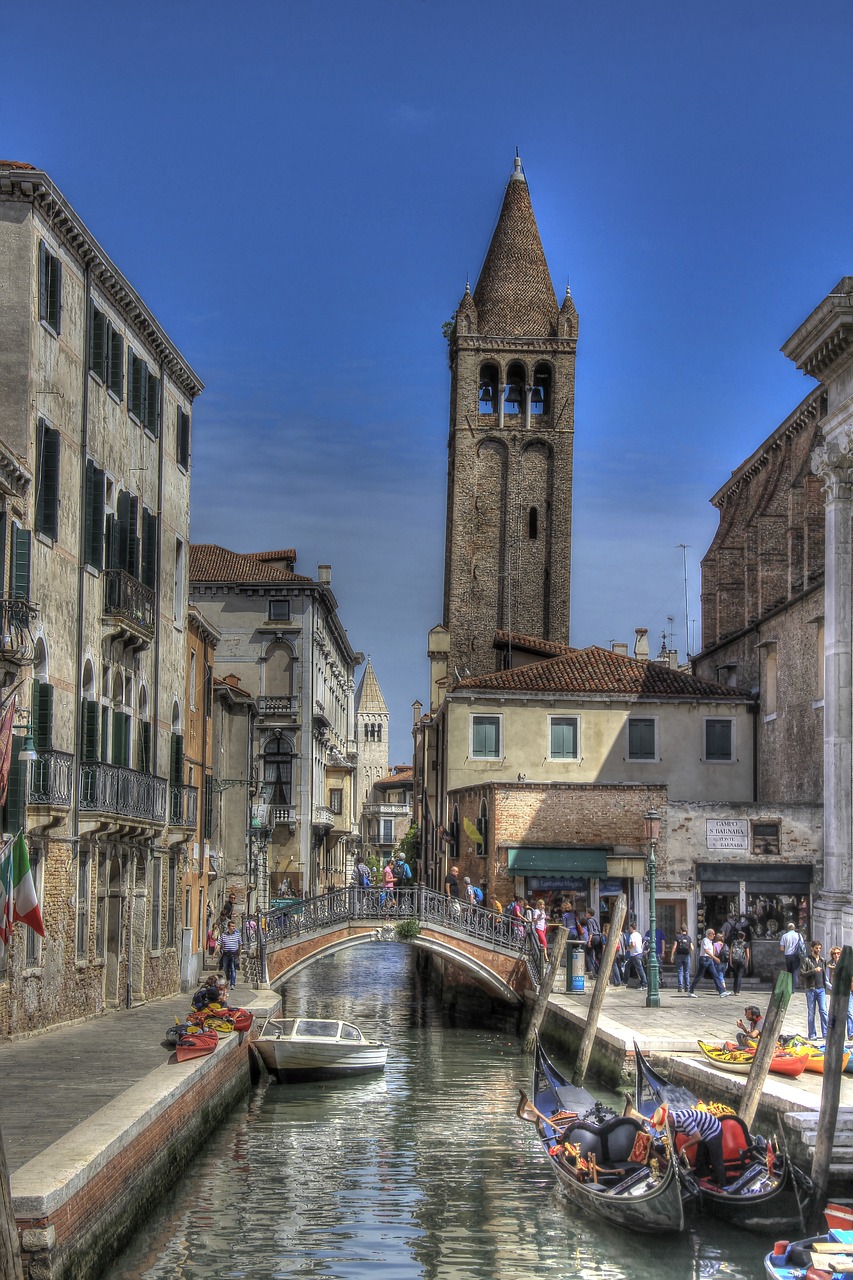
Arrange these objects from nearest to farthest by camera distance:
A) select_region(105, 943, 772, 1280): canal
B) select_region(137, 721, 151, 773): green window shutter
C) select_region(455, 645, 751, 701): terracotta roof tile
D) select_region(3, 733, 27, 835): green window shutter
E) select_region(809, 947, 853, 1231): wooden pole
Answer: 1. select_region(105, 943, 772, 1280): canal
2. select_region(809, 947, 853, 1231): wooden pole
3. select_region(3, 733, 27, 835): green window shutter
4. select_region(137, 721, 151, 773): green window shutter
5. select_region(455, 645, 751, 701): terracotta roof tile

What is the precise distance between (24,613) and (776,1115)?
11.4 metres

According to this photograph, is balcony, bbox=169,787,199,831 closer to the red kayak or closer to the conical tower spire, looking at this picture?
the red kayak

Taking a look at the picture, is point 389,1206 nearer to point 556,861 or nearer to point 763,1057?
point 763,1057

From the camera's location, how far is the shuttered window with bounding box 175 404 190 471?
108 ft

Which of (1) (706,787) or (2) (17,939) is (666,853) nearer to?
(1) (706,787)

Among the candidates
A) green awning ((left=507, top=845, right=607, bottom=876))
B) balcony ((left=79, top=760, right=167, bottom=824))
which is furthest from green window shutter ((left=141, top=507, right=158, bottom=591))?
green awning ((left=507, top=845, right=607, bottom=876))

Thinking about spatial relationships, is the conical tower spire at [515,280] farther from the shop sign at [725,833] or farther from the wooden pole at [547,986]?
the wooden pole at [547,986]

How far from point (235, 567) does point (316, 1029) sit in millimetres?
36146

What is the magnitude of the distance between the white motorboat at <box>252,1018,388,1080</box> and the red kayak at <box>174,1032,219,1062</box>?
438 centimetres

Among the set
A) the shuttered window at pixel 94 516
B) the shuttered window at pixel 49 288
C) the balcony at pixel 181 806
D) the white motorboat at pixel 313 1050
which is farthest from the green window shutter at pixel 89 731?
the balcony at pixel 181 806

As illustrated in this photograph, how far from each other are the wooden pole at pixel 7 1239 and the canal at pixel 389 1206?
3.91 meters

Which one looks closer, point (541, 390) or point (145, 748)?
point (145, 748)

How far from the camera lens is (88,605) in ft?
84.4

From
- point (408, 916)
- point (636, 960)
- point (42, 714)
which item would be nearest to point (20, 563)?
point (42, 714)
